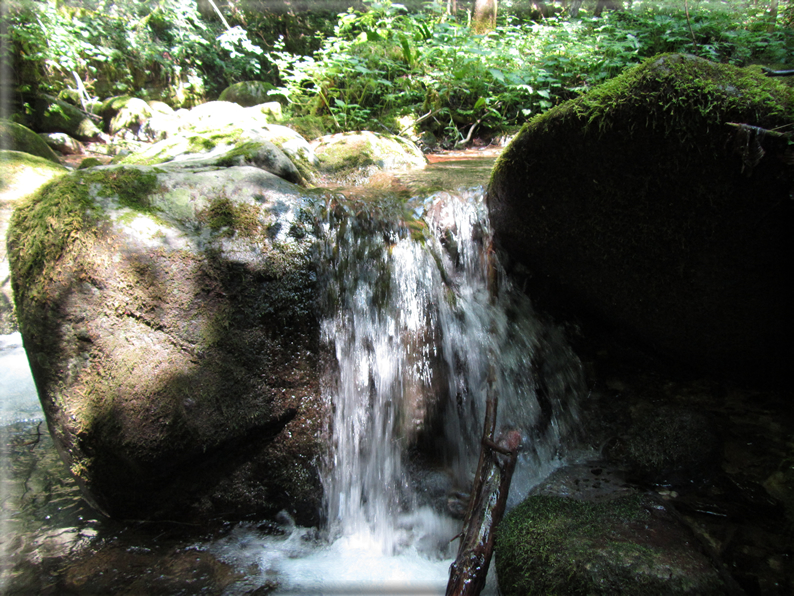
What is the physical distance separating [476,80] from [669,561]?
7.37 meters

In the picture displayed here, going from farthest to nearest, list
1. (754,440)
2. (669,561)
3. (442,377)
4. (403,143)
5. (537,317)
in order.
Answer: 1. (403,143)
2. (537,317)
3. (442,377)
4. (754,440)
5. (669,561)

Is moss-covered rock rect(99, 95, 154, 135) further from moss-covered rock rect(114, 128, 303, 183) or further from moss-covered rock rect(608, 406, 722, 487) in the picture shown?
moss-covered rock rect(608, 406, 722, 487)

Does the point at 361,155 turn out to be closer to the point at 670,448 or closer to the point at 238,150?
the point at 238,150

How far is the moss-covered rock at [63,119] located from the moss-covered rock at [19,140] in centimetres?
507

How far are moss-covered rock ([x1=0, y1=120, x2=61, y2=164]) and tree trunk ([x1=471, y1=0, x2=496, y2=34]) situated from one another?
30.4 feet

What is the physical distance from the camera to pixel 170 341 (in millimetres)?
2188

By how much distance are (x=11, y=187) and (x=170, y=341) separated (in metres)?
3.87

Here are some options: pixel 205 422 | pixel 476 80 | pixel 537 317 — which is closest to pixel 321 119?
pixel 476 80

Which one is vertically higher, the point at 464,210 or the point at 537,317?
the point at 464,210

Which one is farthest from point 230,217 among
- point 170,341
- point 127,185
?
point 170,341

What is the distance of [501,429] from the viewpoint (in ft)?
8.35

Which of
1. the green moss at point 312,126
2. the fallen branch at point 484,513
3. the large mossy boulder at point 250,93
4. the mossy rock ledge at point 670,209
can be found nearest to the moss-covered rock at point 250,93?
the large mossy boulder at point 250,93

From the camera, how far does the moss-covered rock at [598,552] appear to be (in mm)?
1544

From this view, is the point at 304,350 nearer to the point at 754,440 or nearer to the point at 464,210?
the point at 464,210
